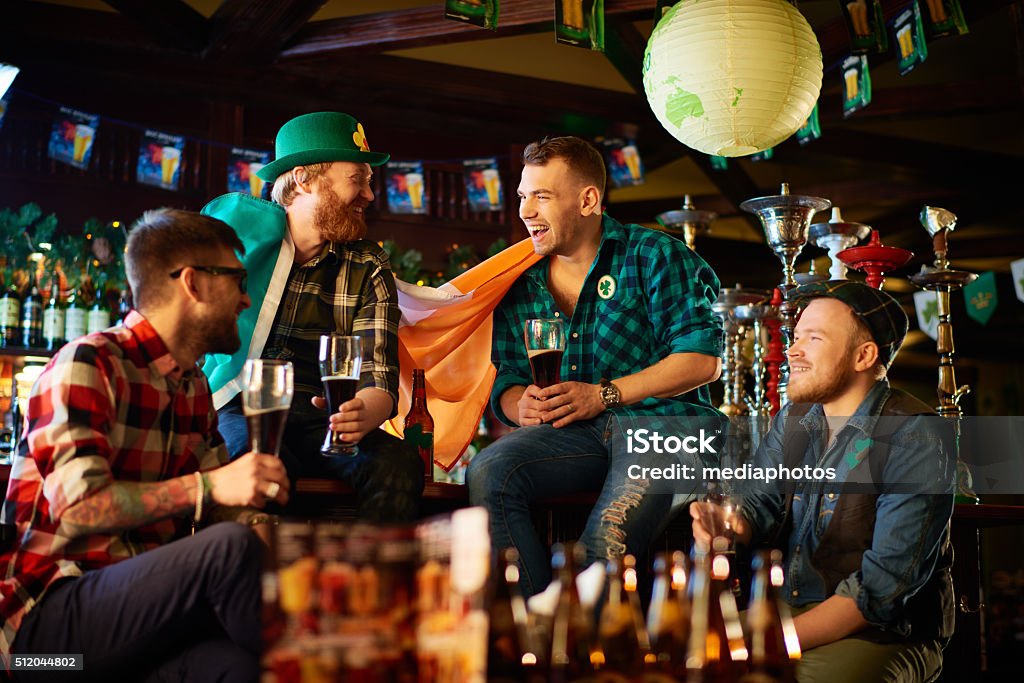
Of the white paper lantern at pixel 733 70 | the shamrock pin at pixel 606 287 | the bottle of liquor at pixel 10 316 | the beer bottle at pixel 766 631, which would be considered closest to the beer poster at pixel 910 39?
the white paper lantern at pixel 733 70

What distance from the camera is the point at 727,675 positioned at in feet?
5.88

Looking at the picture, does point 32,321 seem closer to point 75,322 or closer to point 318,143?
point 75,322

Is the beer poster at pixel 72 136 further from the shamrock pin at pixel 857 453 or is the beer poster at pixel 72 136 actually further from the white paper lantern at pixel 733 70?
the shamrock pin at pixel 857 453

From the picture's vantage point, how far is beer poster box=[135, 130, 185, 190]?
581cm

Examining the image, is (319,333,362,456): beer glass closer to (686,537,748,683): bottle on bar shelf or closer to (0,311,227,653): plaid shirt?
(0,311,227,653): plaid shirt

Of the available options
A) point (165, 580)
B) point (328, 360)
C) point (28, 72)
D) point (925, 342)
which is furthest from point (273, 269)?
point (925, 342)

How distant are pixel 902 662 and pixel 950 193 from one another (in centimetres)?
574

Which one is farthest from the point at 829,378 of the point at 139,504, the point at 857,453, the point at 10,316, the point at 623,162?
the point at 623,162

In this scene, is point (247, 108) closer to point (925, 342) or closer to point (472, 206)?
point (472, 206)

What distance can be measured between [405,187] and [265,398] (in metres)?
4.55

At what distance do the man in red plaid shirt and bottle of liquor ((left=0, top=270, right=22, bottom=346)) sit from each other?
3.48 metres

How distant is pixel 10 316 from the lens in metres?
5.27

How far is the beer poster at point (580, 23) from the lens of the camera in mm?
3990

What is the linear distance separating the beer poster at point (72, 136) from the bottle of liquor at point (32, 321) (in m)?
0.62
